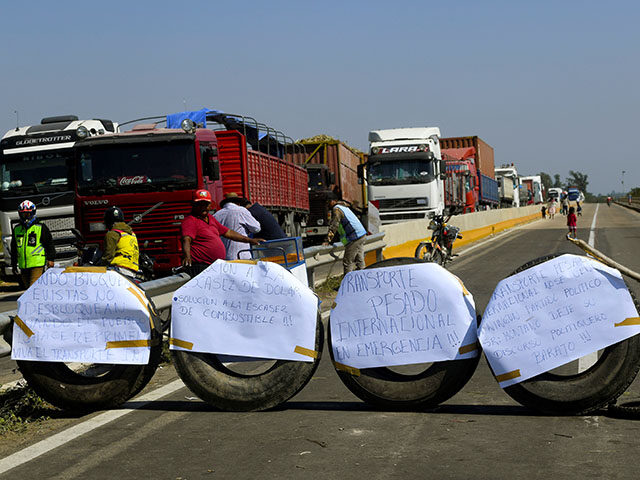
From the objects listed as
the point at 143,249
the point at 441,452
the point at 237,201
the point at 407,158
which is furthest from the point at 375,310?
the point at 407,158

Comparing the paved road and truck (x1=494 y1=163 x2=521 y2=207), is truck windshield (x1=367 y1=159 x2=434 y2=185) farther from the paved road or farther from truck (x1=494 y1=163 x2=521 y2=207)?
truck (x1=494 y1=163 x2=521 y2=207)

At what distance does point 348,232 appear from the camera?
16.1 meters

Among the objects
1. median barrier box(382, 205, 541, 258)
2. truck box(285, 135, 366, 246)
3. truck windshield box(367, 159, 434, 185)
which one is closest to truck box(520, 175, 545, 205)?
median barrier box(382, 205, 541, 258)

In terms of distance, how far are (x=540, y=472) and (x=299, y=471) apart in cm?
121

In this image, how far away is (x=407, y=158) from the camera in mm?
32344

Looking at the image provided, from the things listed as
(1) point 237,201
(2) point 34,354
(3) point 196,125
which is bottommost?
(2) point 34,354

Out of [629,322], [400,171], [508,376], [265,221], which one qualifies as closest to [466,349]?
[508,376]

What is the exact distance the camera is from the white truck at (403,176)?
32.3 m

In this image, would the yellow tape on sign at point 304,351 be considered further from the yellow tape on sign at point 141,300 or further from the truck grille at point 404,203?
the truck grille at point 404,203

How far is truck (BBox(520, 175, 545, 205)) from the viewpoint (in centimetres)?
9853

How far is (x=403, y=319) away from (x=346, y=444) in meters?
1.34

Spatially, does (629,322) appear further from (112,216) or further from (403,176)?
(403,176)

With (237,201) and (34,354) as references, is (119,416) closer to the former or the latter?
(34,354)

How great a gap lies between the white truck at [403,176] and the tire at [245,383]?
1017 inches
